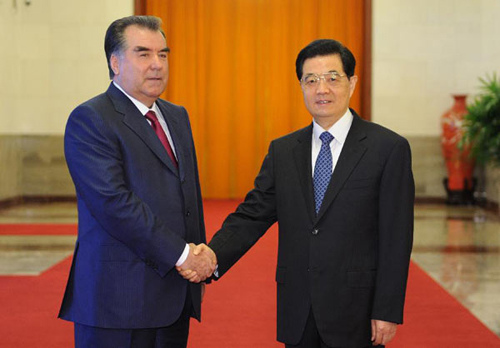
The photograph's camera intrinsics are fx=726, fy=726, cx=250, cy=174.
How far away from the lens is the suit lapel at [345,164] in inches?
89.0

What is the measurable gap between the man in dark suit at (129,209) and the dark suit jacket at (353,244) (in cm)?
36

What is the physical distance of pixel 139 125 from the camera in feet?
7.88

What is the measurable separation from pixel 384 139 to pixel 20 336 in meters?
2.60

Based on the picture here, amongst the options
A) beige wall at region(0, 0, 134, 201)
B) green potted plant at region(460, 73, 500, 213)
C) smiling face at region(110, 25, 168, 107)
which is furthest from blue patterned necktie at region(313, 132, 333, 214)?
beige wall at region(0, 0, 134, 201)

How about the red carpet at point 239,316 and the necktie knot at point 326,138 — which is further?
the red carpet at point 239,316

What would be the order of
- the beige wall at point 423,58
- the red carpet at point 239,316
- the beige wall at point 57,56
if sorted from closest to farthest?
1. the red carpet at point 239,316
2. the beige wall at point 423,58
3. the beige wall at point 57,56

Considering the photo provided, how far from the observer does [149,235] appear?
2266 millimetres

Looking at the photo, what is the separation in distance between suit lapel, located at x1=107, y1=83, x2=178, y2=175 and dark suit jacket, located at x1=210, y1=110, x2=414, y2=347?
45cm

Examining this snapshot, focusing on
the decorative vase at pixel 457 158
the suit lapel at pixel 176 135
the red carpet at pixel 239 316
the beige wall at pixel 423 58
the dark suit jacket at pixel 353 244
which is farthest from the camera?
the beige wall at pixel 423 58

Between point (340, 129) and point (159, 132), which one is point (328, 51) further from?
point (159, 132)

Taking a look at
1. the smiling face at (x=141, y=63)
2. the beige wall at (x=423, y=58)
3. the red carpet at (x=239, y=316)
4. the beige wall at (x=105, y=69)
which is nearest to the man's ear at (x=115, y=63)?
the smiling face at (x=141, y=63)

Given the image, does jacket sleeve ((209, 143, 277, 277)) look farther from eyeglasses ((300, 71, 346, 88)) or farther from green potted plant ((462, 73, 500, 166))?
green potted plant ((462, 73, 500, 166))

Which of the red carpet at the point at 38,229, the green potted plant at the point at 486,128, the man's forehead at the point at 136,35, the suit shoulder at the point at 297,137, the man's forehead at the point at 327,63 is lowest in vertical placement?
the red carpet at the point at 38,229

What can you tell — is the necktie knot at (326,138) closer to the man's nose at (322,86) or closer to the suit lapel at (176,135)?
the man's nose at (322,86)
